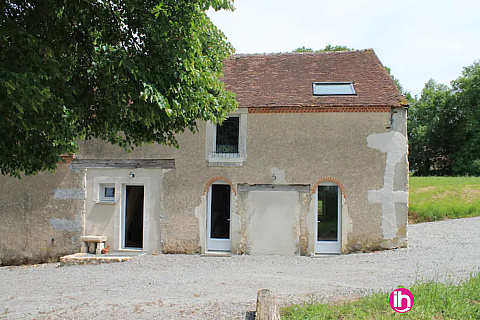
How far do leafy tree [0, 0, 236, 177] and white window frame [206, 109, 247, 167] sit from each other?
236 inches

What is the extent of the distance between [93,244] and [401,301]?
32.9 ft

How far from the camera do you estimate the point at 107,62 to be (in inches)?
227

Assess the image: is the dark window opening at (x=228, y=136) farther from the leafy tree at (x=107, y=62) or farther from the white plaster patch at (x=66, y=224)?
the leafy tree at (x=107, y=62)

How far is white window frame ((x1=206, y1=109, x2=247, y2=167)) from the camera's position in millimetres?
12867

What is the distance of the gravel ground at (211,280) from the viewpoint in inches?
273

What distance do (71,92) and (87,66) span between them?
0.57 m

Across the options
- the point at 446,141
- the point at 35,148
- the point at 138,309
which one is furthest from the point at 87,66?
the point at 446,141

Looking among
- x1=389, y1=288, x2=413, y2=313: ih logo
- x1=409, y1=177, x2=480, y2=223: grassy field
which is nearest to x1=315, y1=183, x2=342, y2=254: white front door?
x1=409, y1=177, x2=480, y2=223: grassy field

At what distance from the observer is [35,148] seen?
7051mm

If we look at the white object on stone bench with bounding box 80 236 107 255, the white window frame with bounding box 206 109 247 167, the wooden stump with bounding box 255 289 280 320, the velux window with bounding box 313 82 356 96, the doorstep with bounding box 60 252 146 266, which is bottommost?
the doorstep with bounding box 60 252 146 266

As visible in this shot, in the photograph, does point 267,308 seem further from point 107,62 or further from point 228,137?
point 228,137

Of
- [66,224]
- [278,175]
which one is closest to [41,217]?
[66,224]

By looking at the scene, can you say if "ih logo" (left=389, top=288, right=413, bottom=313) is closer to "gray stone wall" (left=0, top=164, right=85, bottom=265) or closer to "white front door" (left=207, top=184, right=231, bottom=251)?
"white front door" (left=207, top=184, right=231, bottom=251)

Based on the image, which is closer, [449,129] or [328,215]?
[328,215]
